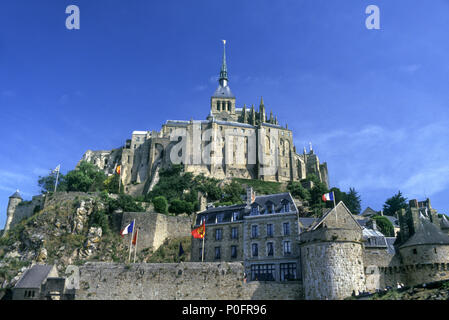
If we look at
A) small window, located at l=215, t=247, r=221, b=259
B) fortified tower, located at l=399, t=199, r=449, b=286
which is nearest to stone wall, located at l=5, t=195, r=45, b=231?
small window, located at l=215, t=247, r=221, b=259

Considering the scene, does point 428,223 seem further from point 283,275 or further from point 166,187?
point 166,187

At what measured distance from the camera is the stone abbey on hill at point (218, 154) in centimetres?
8369

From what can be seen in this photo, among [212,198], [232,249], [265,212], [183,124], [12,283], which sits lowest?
[12,283]

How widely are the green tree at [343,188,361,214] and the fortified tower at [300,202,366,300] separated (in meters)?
40.7

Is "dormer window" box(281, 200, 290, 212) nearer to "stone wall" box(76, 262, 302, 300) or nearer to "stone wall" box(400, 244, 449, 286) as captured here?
"stone wall" box(76, 262, 302, 300)

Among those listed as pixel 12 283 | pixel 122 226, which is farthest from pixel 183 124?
pixel 12 283

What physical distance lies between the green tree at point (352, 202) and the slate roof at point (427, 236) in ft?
122

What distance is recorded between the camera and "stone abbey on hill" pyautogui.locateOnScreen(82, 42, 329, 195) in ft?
275

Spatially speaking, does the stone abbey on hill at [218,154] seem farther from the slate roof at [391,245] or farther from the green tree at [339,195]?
the slate roof at [391,245]

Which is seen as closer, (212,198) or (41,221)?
(41,221)

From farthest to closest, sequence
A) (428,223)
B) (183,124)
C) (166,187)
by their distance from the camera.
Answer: (183,124) → (166,187) → (428,223)

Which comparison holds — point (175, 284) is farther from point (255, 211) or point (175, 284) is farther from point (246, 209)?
point (246, 209)

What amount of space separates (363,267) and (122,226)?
29091 mm

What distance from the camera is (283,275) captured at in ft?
109
